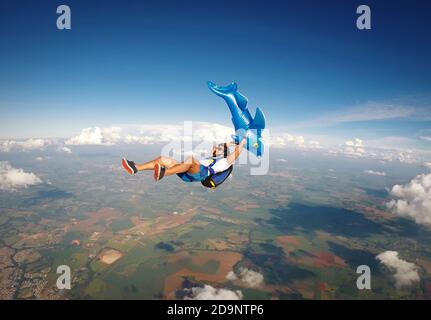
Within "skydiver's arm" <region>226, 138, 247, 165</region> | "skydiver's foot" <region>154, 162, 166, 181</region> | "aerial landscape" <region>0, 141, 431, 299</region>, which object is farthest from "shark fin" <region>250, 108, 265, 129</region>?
"aerial landscape" <region>0, 141, 431, 299</region>

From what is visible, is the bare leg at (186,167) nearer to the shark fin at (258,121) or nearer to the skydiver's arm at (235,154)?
the skydiver's arm at (235,154)

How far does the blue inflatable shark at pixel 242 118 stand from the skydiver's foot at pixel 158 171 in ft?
7.15

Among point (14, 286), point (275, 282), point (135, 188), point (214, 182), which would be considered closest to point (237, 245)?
point (275, 282)

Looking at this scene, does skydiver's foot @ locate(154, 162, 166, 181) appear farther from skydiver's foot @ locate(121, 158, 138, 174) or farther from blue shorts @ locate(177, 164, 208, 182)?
blue shorts @ locate(177, 164, 208, 182)

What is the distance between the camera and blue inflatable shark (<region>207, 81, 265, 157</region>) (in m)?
5.20

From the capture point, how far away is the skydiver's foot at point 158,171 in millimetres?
4358

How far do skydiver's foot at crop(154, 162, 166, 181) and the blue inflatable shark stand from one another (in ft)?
7.15

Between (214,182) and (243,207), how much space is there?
109m

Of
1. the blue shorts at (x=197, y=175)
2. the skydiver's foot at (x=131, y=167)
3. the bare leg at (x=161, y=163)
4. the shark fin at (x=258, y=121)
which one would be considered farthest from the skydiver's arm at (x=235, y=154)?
the skydiver's foot at (x=131, y=167)

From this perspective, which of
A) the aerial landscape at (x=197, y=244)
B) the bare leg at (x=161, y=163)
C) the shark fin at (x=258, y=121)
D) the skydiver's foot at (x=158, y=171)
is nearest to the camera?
the skydiver's foot at (x=158, y=171)

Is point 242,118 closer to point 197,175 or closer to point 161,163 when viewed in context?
point 197,175

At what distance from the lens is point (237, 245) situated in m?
70.2

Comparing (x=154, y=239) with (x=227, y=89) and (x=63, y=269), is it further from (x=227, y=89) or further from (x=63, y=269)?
(x=227, y=89)

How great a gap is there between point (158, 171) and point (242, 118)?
2.44m
